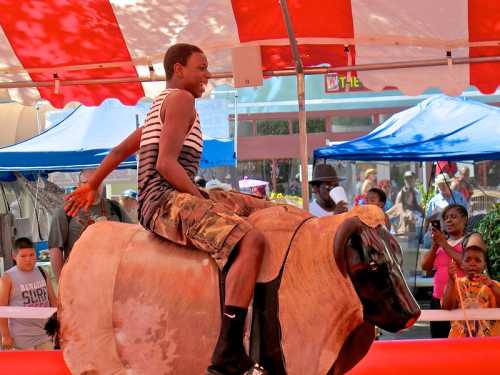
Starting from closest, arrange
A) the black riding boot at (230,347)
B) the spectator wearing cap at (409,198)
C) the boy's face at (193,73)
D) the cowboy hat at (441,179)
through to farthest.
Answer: the black riding boot at (230,347) → the boy's face at (193,73) → the cowboy hat at (441,179) → the spectator wearing cap at (409,198)

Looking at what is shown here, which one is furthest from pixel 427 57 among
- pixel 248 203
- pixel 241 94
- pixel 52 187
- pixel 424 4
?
pixel 241 94

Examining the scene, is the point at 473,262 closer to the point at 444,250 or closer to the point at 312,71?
the point at 444,250

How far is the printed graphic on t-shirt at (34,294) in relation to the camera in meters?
6.08

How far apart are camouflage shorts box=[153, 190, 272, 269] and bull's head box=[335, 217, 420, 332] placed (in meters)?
0.37

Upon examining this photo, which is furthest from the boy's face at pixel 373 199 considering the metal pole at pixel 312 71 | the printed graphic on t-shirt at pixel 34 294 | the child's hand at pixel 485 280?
the printed graphic on t-shirt at pixel 34 294

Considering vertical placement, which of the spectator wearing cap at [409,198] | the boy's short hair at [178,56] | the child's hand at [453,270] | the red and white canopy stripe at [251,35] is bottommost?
the spectator wearing cap at [409,198]

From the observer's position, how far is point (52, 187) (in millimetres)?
12367

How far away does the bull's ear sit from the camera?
2.86 metres

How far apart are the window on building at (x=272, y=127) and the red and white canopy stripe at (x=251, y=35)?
12785mm

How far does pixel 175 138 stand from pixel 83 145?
7.86 meters

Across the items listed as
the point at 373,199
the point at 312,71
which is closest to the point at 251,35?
the point at 312,71

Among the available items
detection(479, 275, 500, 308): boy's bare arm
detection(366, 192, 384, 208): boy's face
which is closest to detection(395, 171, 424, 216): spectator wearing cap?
detection(366, 192, 384, 208): boy's face

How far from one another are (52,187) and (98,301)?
9606 mm

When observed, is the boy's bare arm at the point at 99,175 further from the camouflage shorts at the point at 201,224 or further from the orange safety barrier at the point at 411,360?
the orange safety barrier at the point at 411,360
